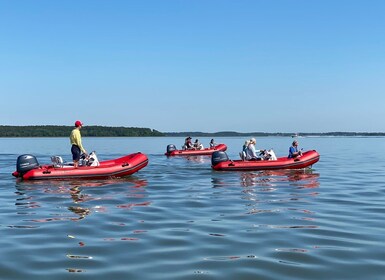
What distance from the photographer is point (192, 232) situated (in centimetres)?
791

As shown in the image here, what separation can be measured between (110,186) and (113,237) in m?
7.22

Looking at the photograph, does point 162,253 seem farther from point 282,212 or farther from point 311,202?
point 311,202

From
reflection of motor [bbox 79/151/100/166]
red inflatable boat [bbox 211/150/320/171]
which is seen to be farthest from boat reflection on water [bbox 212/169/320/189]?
reflection of motor [bbox 79/151/100/166]

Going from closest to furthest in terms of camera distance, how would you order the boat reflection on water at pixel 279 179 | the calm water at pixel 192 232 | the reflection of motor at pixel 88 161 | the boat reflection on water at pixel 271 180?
the calm water at pixel 192 232, the boat reflection on water at pixel 271 180, the boat reflection on water at pixel 279 179, the reflection of motor at pixel 88 161

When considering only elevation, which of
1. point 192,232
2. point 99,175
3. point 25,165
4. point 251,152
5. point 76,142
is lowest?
point 192,232

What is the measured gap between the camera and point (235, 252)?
21.8 ft

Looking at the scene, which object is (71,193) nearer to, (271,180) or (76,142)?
(76,142)

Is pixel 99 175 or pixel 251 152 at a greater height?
pixel 251 152

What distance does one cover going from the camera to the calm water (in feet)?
19.3

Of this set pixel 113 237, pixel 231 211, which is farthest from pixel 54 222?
pixel 231 211

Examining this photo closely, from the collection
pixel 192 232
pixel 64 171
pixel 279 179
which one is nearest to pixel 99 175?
pixel 64 171

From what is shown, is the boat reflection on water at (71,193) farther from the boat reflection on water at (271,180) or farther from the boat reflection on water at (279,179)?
the boat reflection on water at (279,179)

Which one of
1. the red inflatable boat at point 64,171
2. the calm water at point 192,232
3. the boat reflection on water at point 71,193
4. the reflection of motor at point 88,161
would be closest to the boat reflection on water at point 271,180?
the calm water at point 192,232

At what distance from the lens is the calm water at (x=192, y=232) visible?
588cm
